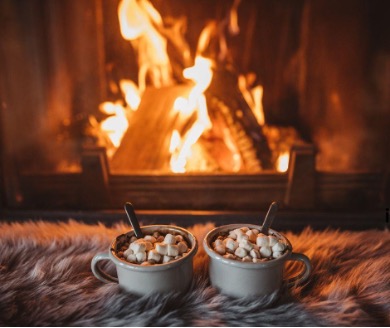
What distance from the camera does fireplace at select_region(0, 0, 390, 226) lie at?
0.94m

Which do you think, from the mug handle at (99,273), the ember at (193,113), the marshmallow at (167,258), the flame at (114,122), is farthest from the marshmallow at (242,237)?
the flame at (114,122)

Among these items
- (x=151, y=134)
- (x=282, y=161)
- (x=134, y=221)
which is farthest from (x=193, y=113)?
(x=134, y=221)

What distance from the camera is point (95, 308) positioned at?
64 centimetres

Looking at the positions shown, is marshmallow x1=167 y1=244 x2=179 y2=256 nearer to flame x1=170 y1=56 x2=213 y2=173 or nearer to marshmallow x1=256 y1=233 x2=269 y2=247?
marshmallow x1=256 y1=233 x2=269 y2=247

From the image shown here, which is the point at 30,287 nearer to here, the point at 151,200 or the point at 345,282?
the point at 151,200

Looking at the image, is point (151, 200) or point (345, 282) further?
point (151, 200)

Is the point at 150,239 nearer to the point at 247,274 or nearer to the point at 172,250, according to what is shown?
the point at 172,250

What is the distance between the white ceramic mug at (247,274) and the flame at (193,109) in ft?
1.31

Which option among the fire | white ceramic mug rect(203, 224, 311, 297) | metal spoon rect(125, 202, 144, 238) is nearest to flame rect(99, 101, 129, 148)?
the fire

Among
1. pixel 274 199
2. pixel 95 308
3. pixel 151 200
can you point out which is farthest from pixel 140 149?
pixel 95 308

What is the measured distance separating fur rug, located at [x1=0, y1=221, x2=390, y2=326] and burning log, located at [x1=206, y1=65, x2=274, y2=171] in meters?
0.25

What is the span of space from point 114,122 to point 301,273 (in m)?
0.62

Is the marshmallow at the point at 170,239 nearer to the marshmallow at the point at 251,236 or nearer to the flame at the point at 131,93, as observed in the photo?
the marshmallow at the point at 251,236

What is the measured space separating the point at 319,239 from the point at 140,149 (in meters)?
0.45
